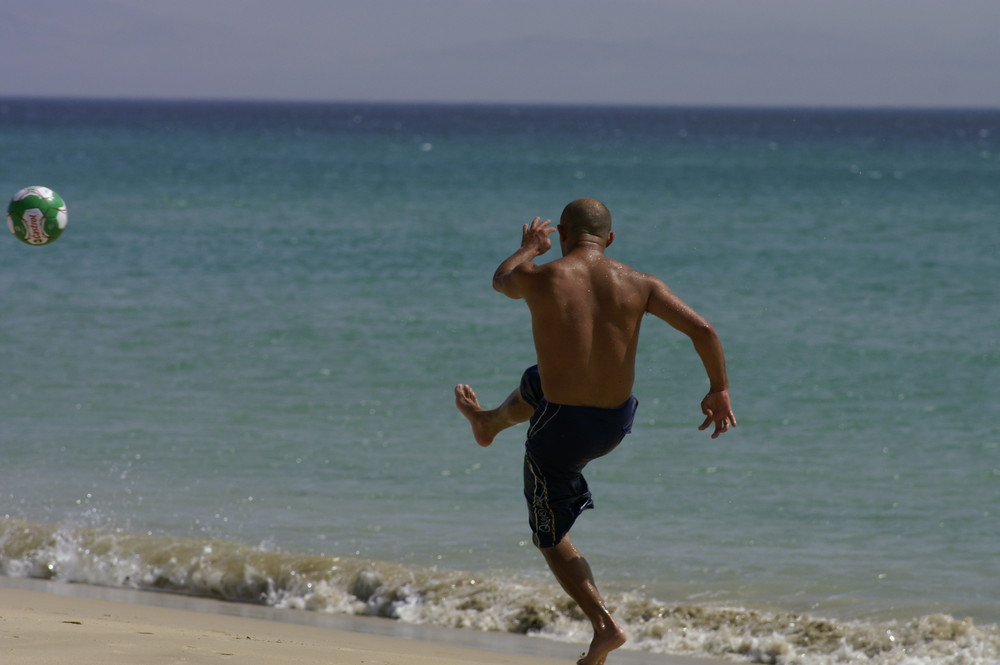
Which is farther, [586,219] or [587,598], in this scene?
Result: [586,219]

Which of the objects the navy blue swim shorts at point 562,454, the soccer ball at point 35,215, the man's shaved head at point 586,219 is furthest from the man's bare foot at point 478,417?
the soccer ball at point 35,215

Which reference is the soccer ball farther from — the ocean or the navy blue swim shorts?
the navy blue swim shorts

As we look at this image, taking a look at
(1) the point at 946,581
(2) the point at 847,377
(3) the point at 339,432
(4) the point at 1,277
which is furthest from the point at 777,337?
(4) the point at 1,277

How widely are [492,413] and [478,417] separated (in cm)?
10

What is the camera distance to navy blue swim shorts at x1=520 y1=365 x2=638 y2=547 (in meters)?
4.86

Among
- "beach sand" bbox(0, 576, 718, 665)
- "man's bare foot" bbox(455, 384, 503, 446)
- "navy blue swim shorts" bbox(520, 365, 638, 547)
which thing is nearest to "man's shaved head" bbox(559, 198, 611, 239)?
"navy blue swim shorts" bbox(520, 365, 638, 547)

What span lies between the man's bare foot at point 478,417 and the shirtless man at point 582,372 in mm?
532

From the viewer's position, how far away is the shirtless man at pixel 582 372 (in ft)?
15.8

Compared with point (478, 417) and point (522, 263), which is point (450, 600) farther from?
point (522, 263)

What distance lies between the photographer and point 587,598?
4898 millimetres

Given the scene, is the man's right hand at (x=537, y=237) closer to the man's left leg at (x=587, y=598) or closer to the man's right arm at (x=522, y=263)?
the man's right arm at (x=522, y=263)

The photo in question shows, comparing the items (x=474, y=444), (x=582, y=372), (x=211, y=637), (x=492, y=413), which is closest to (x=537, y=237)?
(x=582, y=372)

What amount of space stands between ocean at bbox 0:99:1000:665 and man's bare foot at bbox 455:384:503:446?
1354mm

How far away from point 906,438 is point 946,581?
3.46 meters
